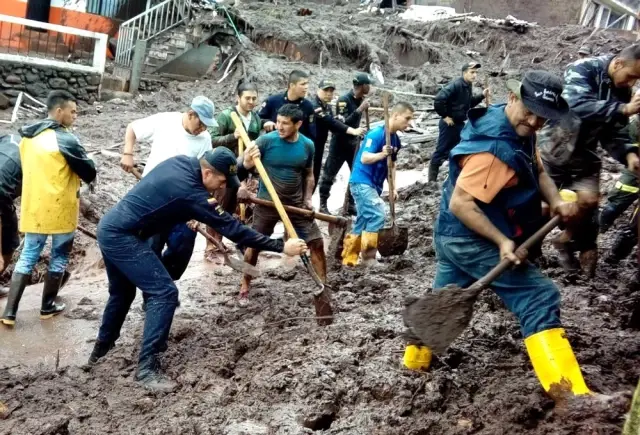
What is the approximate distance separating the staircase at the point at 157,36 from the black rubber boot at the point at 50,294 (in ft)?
40.9

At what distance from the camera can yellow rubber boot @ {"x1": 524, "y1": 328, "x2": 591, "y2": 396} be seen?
3.58m

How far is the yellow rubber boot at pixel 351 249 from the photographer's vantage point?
7340 millimetres

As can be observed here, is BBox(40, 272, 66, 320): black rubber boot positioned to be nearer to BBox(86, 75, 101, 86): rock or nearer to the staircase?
BBox(86, 75, 101, 86): rock

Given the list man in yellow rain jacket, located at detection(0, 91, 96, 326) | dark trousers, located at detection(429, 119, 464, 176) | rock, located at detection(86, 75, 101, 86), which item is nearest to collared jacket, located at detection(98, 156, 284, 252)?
man in yellow rain jacket, located at detection(0, 91, 96, 326)

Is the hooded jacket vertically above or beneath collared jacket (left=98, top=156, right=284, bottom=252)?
above

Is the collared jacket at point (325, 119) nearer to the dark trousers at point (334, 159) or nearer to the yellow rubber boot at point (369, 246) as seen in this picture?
the dark trousers at point (334, 159)

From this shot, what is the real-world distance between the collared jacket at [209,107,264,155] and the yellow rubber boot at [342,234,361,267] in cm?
158

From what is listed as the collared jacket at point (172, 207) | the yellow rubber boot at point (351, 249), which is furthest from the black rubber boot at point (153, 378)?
the yellow rubber boot at point (351, 249)

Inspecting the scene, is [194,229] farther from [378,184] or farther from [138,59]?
[138,59]

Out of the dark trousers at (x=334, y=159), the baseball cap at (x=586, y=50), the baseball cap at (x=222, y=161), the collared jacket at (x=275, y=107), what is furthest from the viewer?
the baseball cap at (x=586, y=50)

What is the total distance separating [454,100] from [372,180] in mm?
3257

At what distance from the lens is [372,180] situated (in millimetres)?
7184

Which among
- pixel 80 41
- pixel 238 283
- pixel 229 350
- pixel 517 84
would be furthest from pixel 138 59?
pixel 517 84

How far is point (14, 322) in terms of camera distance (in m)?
6.25
